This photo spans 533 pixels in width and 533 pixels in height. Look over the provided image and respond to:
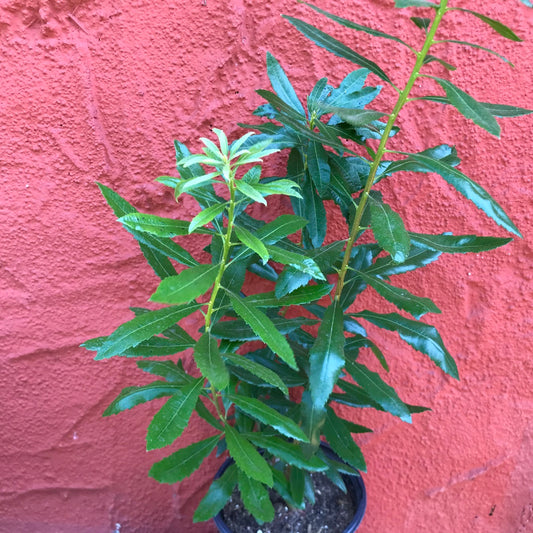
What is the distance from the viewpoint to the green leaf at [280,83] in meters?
1.09

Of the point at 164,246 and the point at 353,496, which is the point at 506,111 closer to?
the point at 164,246

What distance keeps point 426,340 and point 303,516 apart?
28.7 inches

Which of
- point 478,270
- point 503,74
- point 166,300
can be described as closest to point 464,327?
point 478,270

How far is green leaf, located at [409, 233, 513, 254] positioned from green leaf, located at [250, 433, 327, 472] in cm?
54

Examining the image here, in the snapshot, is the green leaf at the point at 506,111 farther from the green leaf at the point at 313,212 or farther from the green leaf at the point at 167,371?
the green leaf at the point at 167,371

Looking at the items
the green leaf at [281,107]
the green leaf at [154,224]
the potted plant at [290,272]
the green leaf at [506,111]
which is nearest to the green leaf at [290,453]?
A: the potted plant at [290,272]

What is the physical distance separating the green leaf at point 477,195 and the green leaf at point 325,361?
1.18 ft

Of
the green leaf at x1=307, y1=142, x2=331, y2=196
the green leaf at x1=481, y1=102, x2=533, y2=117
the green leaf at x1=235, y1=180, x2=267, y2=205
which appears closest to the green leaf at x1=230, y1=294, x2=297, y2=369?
the green leaf at x1=235, y1=180, x2=267, y2=205

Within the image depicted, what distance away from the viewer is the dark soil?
4.42 feet

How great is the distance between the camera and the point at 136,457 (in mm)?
1570

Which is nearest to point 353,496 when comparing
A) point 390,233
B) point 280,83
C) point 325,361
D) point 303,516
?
point 303,516

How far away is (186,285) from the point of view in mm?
808

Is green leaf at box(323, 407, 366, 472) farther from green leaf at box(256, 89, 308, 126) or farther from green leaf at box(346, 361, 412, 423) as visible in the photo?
green leaf at box(256, 89, 308, 126)

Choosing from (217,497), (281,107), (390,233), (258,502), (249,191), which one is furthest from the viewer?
(217,497)
